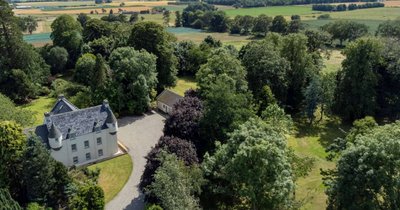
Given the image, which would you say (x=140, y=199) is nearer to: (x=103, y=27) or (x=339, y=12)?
(x=103, y=27)

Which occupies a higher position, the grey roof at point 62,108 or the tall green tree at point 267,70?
the tall green tree at point 267,70

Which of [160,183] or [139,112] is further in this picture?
[139,112]

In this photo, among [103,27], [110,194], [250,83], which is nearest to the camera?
[110,194]

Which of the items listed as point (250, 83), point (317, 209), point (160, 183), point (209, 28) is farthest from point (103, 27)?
point (209, 28)

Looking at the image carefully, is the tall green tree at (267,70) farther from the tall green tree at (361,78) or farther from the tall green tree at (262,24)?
the tall green tree at (262,24)

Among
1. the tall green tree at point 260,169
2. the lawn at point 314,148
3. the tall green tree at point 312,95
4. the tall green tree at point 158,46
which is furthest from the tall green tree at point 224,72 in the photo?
the tall green tree at point 260,169
